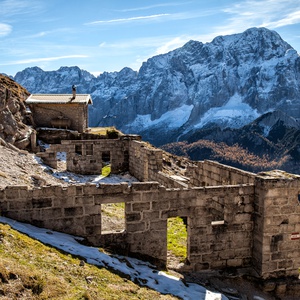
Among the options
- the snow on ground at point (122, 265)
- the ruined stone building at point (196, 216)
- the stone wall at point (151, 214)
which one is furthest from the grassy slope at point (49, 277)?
the ruined stone building at point (196, 216)

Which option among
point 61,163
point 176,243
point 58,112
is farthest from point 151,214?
point 58,112

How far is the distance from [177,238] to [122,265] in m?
4.73

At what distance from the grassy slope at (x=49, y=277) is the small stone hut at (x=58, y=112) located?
117 feet

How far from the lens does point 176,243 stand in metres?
15.3

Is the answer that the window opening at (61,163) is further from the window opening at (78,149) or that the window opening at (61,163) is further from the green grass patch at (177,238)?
the green grass patch at (177,238)

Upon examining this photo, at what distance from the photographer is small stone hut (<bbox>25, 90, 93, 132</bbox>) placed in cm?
4506

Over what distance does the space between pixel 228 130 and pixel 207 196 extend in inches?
7512

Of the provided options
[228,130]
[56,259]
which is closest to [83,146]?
[56,259]

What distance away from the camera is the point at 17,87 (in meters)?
50.4

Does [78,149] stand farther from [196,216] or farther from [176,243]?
[196,216]

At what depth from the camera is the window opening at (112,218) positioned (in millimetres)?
16066

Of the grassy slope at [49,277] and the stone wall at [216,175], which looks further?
the stone wall at [216,175]

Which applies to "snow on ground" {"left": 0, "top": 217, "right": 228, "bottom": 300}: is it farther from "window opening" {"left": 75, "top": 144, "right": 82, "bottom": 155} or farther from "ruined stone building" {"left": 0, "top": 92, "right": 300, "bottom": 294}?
"window opening" {"left": 75, "top": 144, "right": 82, "bottom": 155}

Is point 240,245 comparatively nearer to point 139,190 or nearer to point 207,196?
point 207,196
